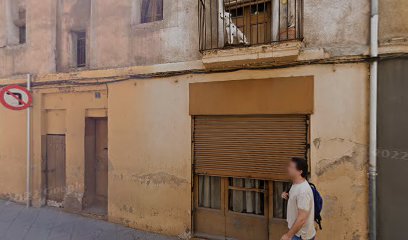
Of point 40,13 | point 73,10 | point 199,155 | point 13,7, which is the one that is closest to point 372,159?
point 199,155

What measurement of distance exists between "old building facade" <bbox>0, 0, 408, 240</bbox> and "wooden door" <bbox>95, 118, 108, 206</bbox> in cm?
4

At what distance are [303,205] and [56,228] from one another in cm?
544

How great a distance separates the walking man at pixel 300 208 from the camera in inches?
131

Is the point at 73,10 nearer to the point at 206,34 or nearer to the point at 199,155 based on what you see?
the point at 206,34

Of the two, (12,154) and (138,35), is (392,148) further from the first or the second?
(12,154)

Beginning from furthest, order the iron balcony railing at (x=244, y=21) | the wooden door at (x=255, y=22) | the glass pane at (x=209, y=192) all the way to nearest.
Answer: the glass pane at (x=209, y=192) < the wooden door at (x=255, y=22) < the iron balcony railing at (x=244, y=21)

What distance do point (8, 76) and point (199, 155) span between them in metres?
6.42

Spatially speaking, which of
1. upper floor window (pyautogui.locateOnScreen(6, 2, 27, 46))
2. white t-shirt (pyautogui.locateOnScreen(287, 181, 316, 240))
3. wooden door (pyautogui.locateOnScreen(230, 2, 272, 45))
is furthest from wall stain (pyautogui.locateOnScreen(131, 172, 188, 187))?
upper floor window (pyautogui.locateOnScreen(6, 2, 27, 46))

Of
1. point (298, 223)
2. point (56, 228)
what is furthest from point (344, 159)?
point (56, 228)

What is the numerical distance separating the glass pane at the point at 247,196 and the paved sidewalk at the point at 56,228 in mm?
1589

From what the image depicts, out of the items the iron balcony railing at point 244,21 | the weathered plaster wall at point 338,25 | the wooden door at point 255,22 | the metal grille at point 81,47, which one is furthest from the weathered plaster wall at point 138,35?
the weathered plaster wall at point 338,25

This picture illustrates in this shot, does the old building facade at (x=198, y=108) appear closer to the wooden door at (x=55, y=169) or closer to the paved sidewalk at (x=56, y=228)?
the wooden door at (x=55, y=169)

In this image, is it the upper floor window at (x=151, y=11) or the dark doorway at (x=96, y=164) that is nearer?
the upper floor window at (x=151, y=11)

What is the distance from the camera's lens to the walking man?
3.34 metres
